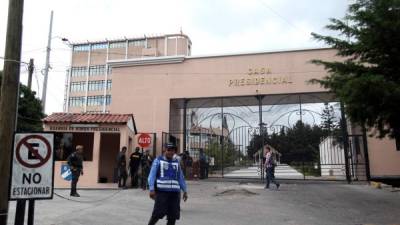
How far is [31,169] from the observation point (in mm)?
6758

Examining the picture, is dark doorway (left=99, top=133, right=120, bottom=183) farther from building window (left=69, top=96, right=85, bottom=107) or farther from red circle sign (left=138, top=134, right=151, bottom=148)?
building window (left=69, top=96, right=85, bottom=107)

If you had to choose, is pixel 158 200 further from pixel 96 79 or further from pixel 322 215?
pixel 96 79

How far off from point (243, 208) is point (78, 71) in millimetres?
89473

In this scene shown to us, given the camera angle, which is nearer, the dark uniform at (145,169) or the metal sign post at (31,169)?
the metal sign post at (31,169)

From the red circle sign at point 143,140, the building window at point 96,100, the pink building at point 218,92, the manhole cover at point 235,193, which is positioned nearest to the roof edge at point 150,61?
the pink building at point 218,92

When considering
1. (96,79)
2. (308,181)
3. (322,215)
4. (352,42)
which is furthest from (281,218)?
(96,79)

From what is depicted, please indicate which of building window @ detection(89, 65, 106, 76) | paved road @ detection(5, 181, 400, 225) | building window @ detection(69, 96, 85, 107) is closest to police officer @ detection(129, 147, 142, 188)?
paved road @ detection(5, 181, 400, 225)

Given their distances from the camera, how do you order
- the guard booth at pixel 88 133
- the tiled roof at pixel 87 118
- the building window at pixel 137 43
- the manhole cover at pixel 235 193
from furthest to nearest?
the building window at pixel 137 43, the tiled roof at pixel 87 118, the guard booth at pixel 88 133, the manhole cover at pixel 235 193

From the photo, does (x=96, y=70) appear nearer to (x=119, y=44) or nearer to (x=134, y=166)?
(x=119, y=44)

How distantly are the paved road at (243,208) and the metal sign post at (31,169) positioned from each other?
3.31m

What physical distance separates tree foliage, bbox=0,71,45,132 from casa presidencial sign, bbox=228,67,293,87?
15.9m

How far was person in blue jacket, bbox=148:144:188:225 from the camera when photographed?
793cm

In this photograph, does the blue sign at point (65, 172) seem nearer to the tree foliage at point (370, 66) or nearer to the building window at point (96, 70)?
the tree foliage at point (370, 66)

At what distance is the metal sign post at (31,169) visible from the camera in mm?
6688
